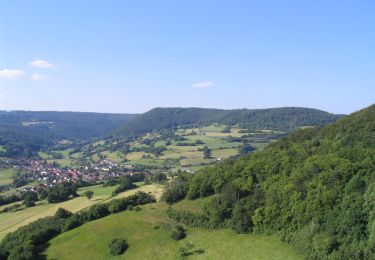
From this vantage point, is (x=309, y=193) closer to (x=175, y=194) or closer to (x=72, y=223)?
(x=175, y=194)

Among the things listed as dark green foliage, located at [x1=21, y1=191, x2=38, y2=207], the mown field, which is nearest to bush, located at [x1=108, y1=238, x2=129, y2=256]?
the mown field

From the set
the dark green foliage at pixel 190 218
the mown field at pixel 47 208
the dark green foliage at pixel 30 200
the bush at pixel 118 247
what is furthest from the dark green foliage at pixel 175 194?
the dark green foliage at pixel 30 200

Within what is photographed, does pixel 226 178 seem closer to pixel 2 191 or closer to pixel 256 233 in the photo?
pixel 256 233

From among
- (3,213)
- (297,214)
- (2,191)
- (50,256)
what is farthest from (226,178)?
(2,191)

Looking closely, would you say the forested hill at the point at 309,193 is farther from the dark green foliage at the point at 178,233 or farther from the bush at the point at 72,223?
the bush at the point at 72,223

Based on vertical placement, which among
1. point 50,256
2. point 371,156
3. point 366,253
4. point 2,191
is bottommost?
point 2,191

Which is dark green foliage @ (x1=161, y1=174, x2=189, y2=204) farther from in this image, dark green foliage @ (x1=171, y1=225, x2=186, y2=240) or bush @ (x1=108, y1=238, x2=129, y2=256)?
bush @ (x1=108, y1=238, x2=129, y2=256)
